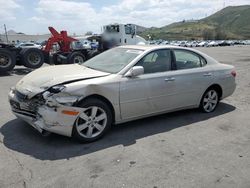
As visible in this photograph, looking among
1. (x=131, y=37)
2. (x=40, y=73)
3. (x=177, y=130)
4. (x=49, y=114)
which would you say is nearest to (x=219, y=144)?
(x=177, y=130)

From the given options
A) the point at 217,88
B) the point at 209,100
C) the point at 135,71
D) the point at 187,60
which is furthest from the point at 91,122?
the point at 217,88

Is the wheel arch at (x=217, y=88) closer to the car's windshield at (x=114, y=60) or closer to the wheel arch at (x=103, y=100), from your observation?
the car's windshield at (x=114, y=60)

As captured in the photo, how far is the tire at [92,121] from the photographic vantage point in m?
4.56

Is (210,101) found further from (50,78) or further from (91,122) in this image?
(50,78)

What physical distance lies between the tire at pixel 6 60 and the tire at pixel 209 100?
31.4 feet

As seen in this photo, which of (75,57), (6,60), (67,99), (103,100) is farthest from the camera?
Answer: (75,57)

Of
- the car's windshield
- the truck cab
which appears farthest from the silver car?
the truck cab

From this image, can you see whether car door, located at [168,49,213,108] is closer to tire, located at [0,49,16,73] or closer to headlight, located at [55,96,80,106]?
headlight, located at [55,96,80,106]

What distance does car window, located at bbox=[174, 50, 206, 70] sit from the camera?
5879 mm

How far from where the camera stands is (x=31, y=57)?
1426 centimetres

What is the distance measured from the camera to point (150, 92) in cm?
530

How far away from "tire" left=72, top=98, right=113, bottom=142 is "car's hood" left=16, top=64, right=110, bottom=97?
0.47 m

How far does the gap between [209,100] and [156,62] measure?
1.77m

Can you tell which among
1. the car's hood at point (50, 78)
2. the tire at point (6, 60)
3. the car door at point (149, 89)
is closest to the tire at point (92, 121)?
the car door at point (149, 89)
